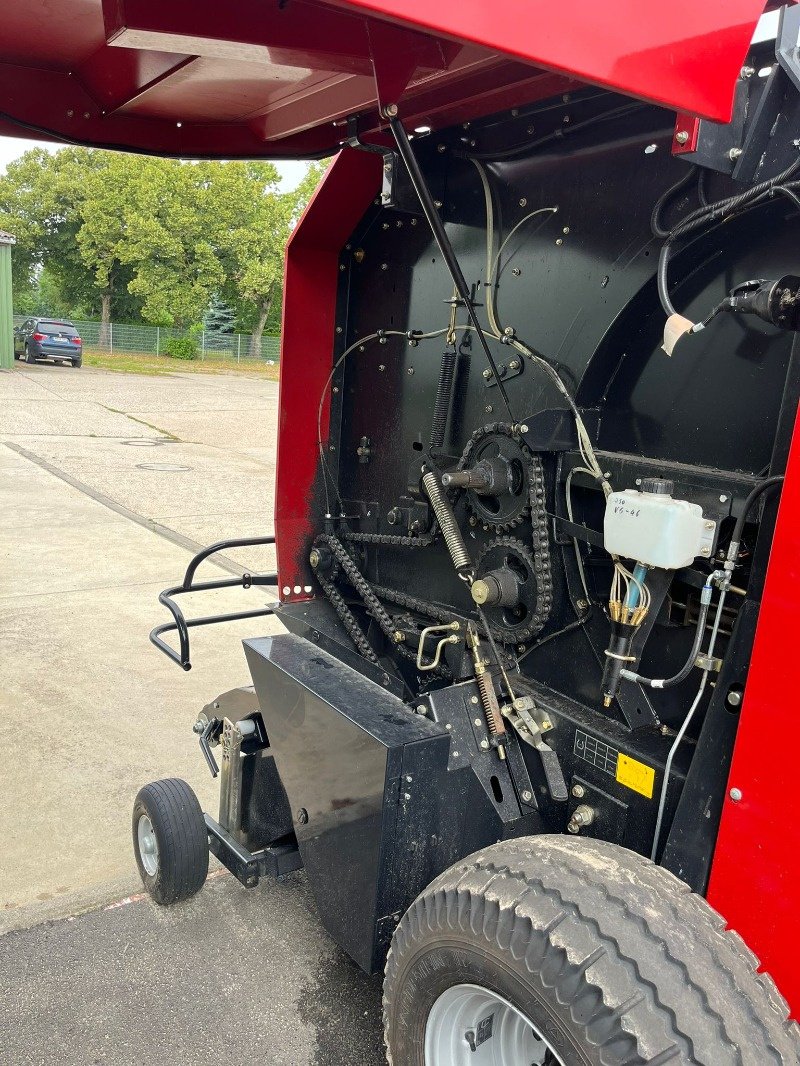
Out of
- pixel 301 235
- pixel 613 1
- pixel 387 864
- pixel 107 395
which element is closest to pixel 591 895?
pixel 387 864

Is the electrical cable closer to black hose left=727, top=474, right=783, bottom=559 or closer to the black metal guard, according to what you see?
black hose left=727, top=474, right=783, bottom=559

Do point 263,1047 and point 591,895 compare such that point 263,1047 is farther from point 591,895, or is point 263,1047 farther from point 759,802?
point 759,802

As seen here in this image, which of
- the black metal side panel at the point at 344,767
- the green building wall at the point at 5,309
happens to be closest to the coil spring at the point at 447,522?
the black metal side panel at the point at 344,767

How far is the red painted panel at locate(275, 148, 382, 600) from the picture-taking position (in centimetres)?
296

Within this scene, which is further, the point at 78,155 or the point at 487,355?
the point at 78,155

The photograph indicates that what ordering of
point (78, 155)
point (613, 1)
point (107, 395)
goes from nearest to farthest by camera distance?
point (613, 1) < point (107, 395) < point (78, 155)

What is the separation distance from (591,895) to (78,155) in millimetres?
36155

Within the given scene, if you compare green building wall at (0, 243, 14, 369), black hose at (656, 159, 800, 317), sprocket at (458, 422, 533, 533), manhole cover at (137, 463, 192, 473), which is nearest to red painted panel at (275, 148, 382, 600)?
sprocket at (458, 422, 533, 533)

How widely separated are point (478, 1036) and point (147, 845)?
4.95ft

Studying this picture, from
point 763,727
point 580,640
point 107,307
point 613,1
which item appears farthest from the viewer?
point 107,307

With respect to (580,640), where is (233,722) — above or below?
below

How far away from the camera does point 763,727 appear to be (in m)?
1.52

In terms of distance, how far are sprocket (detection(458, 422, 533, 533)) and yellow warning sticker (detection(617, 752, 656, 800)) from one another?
26.3 inches

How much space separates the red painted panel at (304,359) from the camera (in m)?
2.96
